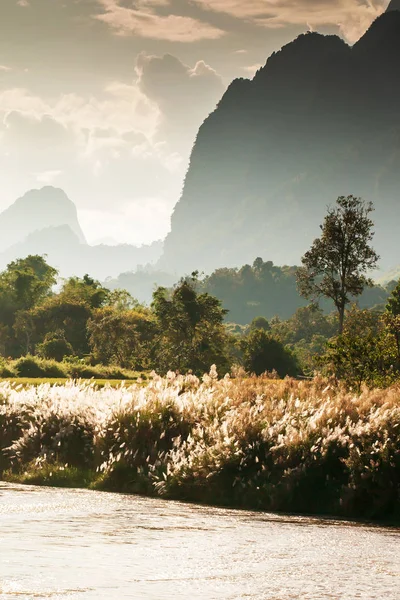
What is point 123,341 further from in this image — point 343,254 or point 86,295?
point 86,295

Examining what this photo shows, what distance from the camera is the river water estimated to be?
4332 mm

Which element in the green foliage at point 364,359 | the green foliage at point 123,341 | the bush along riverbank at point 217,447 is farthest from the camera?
the green foliage at point 123,341

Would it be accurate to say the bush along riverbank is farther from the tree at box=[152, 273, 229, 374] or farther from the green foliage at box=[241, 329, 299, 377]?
the green foliage at box=[241, 329, 299, 377]

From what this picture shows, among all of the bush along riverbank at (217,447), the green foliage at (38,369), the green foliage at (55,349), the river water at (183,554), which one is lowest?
the river water at (183,554)

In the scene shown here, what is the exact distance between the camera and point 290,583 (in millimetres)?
4617

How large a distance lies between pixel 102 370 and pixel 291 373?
1547cm

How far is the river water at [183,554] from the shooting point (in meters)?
4.33

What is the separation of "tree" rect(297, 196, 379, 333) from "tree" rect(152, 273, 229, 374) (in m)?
6.58

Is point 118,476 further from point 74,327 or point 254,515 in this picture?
point 74,327

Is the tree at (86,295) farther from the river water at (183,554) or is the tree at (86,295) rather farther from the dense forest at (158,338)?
the river water at (183,554)

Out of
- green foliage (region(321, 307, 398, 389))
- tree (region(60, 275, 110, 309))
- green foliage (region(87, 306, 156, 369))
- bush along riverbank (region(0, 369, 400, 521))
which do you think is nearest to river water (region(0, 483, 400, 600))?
bush along riverbank (region(0, 369, 400, 521))

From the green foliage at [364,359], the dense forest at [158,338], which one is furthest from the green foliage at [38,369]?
the green foliage at [364,359]

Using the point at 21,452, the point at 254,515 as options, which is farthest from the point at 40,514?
the point at 21,452

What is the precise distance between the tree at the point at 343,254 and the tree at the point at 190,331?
6576 mm
